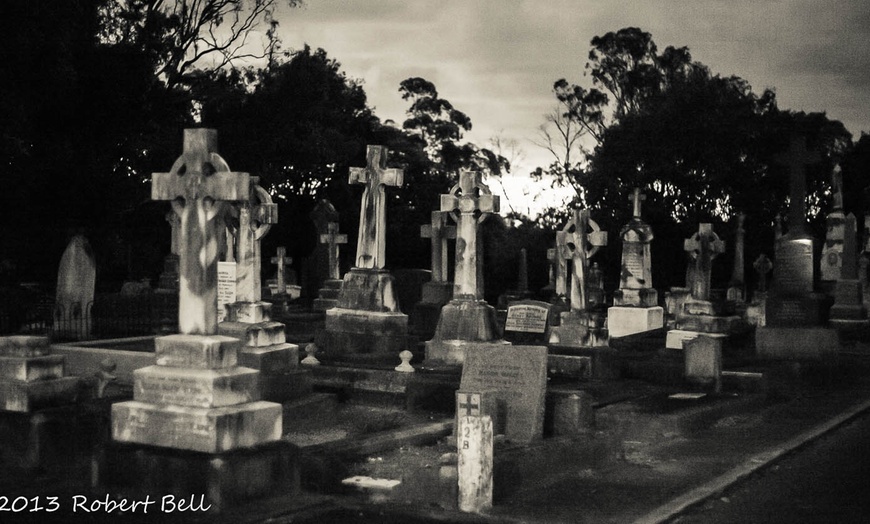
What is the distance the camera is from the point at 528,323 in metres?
20.4

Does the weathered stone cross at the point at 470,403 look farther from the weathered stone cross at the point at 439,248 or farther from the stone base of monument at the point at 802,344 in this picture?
the weathered stone cross at the point at 439,248

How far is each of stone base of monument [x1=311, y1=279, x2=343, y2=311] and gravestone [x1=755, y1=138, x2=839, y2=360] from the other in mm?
11861

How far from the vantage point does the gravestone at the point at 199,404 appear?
7.73 metres

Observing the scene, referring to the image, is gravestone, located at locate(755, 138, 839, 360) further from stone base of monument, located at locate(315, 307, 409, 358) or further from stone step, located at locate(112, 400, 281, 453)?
stone step, located at locate(112, 400, 281, 453)

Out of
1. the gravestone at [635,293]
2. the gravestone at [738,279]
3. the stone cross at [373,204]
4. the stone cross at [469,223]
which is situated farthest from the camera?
the gravestone at [738,279]

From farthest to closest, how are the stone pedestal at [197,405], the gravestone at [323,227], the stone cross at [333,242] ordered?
the gravestone at [323,227], the stone cross at [333,242], the stone pedestal at [197,405]

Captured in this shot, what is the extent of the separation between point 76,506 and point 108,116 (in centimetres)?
1853

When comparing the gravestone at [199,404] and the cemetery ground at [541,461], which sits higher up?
the gravestone at [199,404]

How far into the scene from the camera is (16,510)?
7.58 m

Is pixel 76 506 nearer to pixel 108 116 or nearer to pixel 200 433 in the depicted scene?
pixel 200 433

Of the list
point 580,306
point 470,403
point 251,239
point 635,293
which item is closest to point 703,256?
point 635,293

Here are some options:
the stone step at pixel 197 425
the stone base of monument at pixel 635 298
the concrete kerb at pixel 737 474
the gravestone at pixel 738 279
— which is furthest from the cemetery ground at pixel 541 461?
the gravestone at pixel 738 279

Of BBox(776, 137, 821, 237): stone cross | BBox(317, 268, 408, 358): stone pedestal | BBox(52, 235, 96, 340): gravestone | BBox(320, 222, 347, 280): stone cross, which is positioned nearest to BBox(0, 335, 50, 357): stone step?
BBox(317, 268, 408, 358): stone pedestal

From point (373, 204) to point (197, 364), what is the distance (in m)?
10.3
